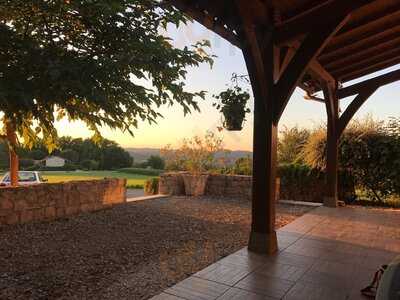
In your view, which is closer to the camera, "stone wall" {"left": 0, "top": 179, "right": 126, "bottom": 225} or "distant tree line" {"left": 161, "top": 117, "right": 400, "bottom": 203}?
"stone wall" {"left": 0, "top": 179, "right": 126, "bottom": 225}

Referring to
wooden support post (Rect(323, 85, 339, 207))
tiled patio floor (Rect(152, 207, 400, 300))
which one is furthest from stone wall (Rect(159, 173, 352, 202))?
tiled patio floor (Rect(152, 207, 400, 300))

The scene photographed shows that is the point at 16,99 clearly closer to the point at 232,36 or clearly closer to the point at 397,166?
the point at 232,36

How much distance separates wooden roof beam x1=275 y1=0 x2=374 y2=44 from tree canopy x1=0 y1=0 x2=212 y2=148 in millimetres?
1173

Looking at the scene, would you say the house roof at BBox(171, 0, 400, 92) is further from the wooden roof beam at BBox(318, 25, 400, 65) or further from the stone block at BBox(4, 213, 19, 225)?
the stone block at BBox(4, 213, 19, 225)

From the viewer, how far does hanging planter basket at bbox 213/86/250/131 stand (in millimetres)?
5168

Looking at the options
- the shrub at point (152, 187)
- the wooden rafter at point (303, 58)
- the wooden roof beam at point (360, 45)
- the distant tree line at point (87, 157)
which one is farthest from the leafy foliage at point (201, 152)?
the distant tree line at point (87, 157)

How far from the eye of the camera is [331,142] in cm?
766

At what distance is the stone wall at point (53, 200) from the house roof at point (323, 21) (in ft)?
12.4

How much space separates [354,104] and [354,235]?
3.31 metres

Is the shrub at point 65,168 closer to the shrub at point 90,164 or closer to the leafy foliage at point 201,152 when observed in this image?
the shrub at point 90,164

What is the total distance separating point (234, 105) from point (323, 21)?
6.29 feet

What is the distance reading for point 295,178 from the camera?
939cm

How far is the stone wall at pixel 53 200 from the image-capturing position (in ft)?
16.4

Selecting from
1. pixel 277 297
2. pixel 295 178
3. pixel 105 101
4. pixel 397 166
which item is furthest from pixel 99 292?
pixel 397 166
